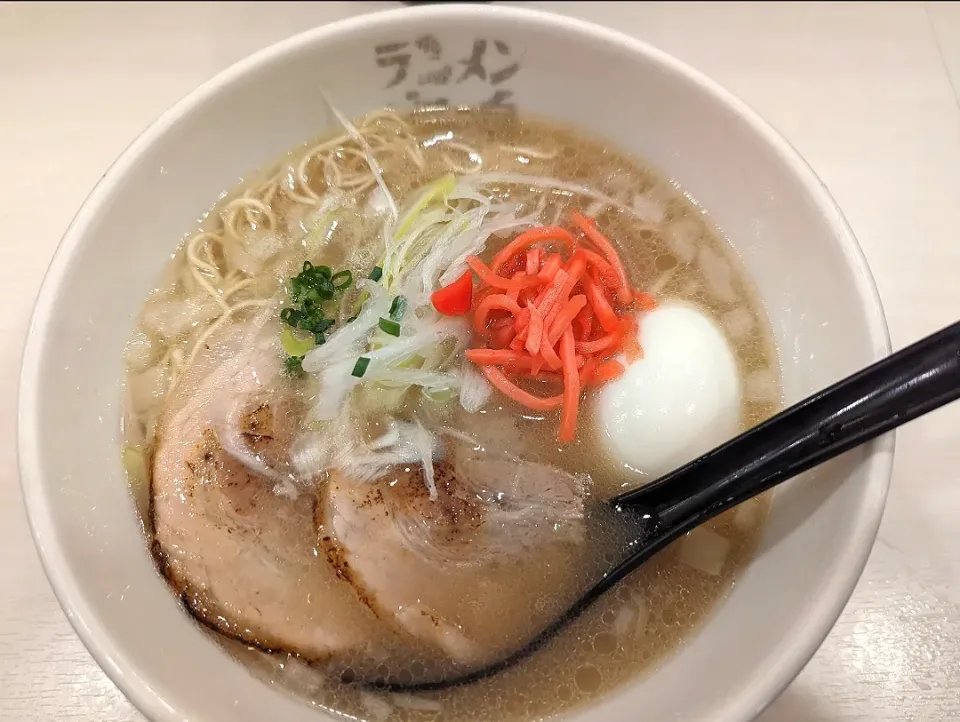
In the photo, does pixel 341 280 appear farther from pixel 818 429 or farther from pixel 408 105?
pixel 818 429

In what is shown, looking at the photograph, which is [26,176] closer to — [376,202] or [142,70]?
[142,70]

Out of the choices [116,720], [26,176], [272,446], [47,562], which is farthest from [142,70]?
[116,720]

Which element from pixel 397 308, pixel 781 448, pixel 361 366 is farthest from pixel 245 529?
pixel 781 448

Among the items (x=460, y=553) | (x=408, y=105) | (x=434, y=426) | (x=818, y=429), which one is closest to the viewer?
(x=818, y=429)

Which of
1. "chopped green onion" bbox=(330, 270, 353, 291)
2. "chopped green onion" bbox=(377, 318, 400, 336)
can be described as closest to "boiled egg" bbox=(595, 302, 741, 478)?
"chopped green onion" bbox=(377, 318, 400, 336)

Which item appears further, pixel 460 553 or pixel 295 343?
pixel 295 343

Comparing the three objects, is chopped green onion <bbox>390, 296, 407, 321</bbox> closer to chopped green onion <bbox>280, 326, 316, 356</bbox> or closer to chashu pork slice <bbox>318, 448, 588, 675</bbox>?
chopped green onion <bbox>280, 326, 316, 356</bbox>

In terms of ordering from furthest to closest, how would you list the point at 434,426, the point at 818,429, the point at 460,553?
the point at 434,426 → the point at 460,553 → the point at 818,429

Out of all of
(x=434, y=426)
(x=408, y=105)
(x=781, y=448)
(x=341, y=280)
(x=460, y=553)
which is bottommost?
(x=460, y=553)
